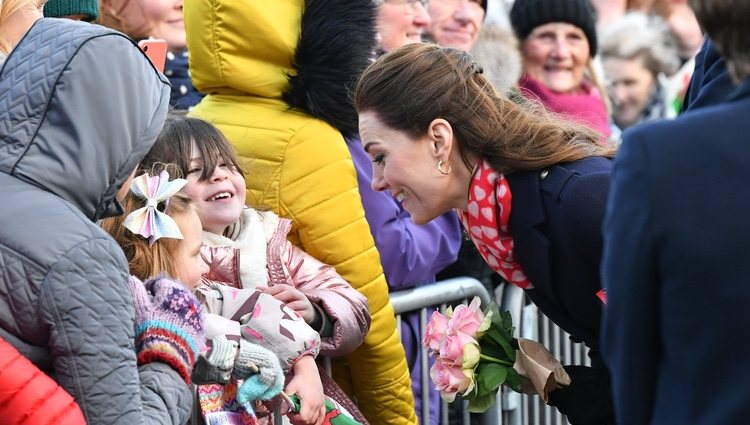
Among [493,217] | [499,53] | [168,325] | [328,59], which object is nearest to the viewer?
[168,325]

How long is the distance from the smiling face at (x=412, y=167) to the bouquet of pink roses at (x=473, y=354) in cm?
33

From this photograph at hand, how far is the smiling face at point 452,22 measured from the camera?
249 inches

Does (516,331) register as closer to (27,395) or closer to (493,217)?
(493,217)

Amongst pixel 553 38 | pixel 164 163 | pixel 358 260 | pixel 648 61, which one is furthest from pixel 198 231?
pixel 648 61

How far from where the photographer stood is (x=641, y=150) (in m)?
2.17

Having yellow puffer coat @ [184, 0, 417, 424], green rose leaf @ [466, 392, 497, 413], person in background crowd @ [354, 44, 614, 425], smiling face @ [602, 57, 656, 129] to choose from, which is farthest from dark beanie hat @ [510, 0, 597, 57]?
green rose leaf @ [466, 392, 497, 413]

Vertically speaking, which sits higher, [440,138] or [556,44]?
[440,138]

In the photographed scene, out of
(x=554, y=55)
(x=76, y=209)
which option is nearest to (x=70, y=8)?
(x=76, y=209)

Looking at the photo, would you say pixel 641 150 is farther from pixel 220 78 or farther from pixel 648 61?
pixel 648 61

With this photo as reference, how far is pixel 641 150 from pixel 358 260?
2298 millimetres

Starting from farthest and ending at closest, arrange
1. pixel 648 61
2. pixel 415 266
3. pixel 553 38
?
pixel 648 61 < pixel 553 38 < pixel 415 266

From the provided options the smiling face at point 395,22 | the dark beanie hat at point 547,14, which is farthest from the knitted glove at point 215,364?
the dark beanie hat at point 547,14

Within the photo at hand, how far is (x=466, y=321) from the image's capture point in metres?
3.84

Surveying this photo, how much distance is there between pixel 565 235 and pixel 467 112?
52 cm
